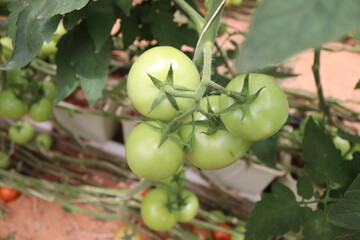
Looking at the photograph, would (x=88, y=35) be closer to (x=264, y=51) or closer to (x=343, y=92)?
(x=264, y=51)

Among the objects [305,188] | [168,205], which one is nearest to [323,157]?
[305,188]

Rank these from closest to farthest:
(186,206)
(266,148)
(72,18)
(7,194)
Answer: (72,18) < (266,148) < (186,206) < (7,194)

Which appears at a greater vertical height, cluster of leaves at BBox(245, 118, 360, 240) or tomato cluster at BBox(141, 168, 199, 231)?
cluster of leaves at BBox(245, 118, 360, 240)

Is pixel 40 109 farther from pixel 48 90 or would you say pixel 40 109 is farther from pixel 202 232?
pixel 202 232

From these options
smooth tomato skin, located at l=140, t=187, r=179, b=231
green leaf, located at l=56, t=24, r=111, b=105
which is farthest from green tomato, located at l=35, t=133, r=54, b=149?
green leaf, located at l=56, t=24, r=111, b=105

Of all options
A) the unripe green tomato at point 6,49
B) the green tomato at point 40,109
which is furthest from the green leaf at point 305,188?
the unripe green tomato at point 6,49

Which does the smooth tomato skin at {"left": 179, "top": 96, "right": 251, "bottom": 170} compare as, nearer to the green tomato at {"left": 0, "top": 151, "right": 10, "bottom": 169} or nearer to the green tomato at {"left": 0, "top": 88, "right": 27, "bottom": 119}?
the green tomato at {"left": 0, "top": 88, "right": 27, "bottom": 119}

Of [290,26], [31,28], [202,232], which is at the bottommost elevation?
[202,232]
